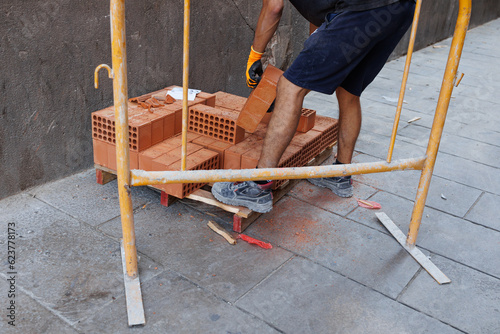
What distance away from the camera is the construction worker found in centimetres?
285

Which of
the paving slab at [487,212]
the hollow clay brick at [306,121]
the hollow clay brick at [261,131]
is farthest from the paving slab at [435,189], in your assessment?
the hollow clay brick at [261,131]

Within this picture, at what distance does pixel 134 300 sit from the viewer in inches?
92.9

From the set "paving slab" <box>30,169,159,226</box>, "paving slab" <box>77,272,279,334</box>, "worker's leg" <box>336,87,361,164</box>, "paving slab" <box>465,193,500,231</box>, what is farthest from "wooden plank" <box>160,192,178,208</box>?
"paving slab" <box>465,193,500,231</box>

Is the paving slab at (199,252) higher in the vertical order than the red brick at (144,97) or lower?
lower

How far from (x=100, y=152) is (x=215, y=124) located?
784 mm

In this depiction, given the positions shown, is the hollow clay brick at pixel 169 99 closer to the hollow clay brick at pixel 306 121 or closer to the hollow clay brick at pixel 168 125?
the hollow clay brick at pixel 168 125

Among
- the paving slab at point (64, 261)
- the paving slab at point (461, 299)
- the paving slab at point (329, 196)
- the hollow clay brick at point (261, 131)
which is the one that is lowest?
the paving slab at point (329, 196)

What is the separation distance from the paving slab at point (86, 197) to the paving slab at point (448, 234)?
1449 millimetres

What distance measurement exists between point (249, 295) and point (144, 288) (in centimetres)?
52

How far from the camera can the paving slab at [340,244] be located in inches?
109

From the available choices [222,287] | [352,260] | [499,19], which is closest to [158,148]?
[222,287]

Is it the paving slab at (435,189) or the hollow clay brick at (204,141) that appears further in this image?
the paving slab at (435,189)

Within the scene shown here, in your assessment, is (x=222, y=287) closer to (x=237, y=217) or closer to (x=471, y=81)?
(x=237, y=217)

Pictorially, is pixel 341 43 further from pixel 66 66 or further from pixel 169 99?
pixel 66 66
